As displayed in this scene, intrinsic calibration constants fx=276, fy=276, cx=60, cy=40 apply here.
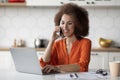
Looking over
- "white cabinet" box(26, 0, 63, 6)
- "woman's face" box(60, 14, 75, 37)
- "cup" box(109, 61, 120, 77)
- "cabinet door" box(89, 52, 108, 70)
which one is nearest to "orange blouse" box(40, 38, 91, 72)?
"woman's face" box(60, 14, 75, 37)

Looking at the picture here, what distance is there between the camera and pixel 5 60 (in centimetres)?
404

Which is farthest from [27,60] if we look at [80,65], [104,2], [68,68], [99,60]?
[104,2]

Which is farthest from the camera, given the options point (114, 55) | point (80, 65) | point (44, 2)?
point (44, 2)

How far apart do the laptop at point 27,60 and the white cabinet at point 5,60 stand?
2.07 meters

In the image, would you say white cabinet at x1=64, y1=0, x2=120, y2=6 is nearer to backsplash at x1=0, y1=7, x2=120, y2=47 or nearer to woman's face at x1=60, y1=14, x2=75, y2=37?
backsplash at x1=0, y1=7, x2=120, y2=47

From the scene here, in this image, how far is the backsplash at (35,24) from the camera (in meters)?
4.29

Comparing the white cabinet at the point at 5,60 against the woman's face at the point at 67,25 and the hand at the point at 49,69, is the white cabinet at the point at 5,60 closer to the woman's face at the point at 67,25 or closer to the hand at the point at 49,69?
the woman's face at the point at 67,25

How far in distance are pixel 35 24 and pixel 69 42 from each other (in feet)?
6.84

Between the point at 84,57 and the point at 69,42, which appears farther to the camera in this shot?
the point at 69,42

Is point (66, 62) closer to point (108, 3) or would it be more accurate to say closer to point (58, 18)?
point (58, 18)

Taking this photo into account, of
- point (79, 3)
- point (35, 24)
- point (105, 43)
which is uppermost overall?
point (79, 3)

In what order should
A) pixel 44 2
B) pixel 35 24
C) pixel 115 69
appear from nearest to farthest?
pixel 115 69, pixel 44 2, pixel 35 24

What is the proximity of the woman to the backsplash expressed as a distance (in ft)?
6.27

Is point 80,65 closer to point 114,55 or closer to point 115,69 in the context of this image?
point 115,69
